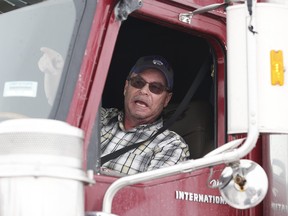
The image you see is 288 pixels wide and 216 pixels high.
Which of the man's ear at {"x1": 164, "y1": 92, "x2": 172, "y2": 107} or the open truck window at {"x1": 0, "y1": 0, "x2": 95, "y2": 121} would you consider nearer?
the open truck window at {"x1": 0, "y1": 0, "x2": 95, "y2": 121}

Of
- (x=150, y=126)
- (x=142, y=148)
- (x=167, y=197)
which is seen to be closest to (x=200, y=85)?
(x=150, y=126)

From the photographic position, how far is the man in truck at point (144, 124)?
343 cm

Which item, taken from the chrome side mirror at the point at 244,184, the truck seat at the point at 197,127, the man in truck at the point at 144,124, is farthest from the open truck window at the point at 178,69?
the chrome side mirror at the point at 244,184

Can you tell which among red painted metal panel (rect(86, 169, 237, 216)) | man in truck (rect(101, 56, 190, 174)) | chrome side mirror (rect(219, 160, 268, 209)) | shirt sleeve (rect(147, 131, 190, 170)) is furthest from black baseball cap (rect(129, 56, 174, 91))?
chrome side mirror (rect(219, 160, 268, 209))

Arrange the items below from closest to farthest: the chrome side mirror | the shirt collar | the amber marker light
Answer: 1. the chrome side mirror
2. the amber marker light
3. the shirt collar

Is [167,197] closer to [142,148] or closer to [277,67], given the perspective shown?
[142,148]

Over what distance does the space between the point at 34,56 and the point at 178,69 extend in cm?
128

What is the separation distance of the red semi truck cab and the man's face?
0.93 feet

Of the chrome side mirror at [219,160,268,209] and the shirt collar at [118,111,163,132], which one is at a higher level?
the shirt collar at [118,111,163,132]

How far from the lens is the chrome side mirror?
Result: 98.0 inches

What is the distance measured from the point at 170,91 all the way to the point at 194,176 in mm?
862

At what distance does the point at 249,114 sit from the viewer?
8.23 feet

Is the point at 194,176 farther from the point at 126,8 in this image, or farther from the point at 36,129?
the point at 36,129

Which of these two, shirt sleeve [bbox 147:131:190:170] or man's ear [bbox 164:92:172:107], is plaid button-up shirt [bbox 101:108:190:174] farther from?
man's ear [bbox 164:92:172:107]
